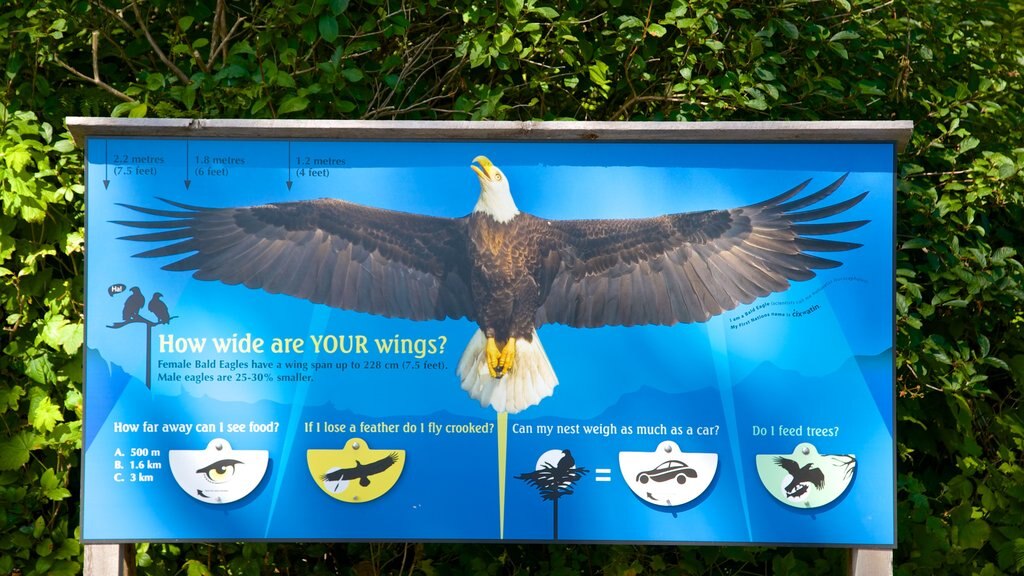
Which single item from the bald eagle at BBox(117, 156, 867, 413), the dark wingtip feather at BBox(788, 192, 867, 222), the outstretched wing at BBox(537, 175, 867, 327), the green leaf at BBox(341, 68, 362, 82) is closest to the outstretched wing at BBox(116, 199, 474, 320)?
the bald eagle at BBox(117, 156, 867, 413)

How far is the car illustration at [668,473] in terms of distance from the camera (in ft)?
10.3

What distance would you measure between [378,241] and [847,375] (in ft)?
5.11

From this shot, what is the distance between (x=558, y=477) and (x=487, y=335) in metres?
0.50

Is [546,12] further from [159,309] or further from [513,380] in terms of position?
[159,309]

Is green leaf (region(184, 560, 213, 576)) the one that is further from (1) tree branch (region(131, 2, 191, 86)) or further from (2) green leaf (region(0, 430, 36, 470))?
(1) tree branch (region(131, 2, 191, 86))

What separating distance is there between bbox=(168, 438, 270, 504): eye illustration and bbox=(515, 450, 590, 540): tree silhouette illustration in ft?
2.86

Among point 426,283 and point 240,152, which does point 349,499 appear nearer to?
point 426,283

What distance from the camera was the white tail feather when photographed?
3182 mm

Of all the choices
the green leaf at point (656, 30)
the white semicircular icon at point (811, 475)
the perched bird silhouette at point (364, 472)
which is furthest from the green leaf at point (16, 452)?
the green leaf at point (656, 30)

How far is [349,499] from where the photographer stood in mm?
3156

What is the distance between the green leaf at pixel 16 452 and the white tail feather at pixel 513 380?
1827 millimetres

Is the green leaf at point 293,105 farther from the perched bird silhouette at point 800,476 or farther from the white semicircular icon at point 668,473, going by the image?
the perched bird silhouette at point 800,476

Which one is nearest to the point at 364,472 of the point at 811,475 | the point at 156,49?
the point at 811,475

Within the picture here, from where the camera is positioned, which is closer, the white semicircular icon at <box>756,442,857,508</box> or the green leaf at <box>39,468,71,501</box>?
the white semicircular icon at <box>756,442,857,508</box>
